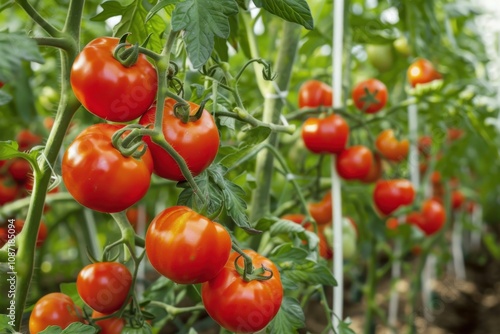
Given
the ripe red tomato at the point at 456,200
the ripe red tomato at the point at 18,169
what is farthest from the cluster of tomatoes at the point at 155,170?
the ripe red tomato at the point at 456,200

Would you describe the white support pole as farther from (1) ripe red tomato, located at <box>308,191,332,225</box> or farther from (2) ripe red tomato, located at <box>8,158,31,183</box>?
(2) ripe red tomato, located at <box>8,158,31,183</box>

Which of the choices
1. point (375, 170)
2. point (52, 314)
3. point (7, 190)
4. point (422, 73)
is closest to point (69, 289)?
point (52, 314)

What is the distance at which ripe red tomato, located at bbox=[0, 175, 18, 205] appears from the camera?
150cm

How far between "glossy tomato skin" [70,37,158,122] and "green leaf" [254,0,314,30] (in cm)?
15

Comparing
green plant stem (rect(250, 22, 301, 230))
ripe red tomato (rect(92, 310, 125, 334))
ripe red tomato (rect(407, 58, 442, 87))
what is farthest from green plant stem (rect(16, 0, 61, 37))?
ripe red tomato (rect(407, 58, 442, 87))

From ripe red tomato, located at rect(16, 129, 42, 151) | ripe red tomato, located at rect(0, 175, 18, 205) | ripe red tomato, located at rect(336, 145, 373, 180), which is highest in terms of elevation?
ripe red tomato, located at rect(336, 145, 373, 180)

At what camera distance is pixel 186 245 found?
1.91 ft

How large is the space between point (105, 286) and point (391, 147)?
918 mm

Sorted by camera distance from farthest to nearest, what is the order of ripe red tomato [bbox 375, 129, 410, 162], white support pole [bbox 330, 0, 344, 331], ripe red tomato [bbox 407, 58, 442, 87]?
1. ripe red tomato [bbox 407, 58, 442, 87]
2. ripe red tomato [bbox 375, 129, 410, 162]
3. white support pole [bbox 330, 0, 344, 331]

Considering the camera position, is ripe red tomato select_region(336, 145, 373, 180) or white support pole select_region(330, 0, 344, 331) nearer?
white support pole select_region(330, 0, 344, 331)

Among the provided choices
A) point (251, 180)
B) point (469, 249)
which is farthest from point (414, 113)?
point (469, 249)

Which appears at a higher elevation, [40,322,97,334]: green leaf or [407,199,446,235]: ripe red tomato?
[40,322,97,334]: green leaf

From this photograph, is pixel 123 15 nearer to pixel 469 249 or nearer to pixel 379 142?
pixel 379 142

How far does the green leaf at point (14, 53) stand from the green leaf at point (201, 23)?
5.2 inches
